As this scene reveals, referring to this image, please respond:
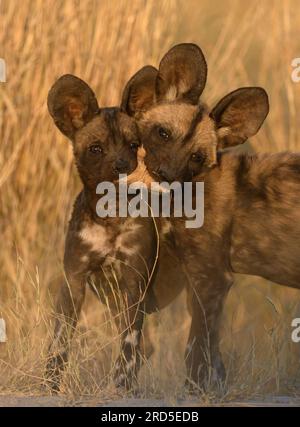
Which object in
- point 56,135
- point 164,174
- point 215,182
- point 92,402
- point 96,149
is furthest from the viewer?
point 56,135

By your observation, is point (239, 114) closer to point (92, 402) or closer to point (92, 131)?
point (92, 131)

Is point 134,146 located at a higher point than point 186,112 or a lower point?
lower

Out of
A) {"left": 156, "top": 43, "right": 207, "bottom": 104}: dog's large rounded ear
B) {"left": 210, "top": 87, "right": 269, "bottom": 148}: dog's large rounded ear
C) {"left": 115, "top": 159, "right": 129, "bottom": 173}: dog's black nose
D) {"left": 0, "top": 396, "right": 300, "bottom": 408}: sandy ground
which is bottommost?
{"left": 0, "top": 396, "right": 300, "bottom": 408}: sandy ground

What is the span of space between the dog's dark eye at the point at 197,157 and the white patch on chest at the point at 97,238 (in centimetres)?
52

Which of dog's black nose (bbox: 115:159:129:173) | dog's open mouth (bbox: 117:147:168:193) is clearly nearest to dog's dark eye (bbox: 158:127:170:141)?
dog's open mouth (bbox: 117:147:168:193)

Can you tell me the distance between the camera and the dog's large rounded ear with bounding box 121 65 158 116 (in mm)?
5410

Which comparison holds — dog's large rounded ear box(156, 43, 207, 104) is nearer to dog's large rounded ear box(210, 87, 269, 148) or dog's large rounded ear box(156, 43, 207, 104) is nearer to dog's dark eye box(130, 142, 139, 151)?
dog's large rounded ear box(210, 87, 269, 148)

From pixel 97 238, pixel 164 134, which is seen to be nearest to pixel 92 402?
pixel 97 238

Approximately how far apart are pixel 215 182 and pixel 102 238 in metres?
0.59

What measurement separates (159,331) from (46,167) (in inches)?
56.1

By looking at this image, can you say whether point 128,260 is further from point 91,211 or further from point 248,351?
point 248,351

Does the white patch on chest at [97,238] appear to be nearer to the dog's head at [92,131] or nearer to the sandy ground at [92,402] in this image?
the dog's head at [92,131]

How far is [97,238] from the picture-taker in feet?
17.5

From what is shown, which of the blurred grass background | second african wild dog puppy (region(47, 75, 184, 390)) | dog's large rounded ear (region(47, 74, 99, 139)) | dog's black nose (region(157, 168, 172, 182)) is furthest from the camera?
the blurred grass background
